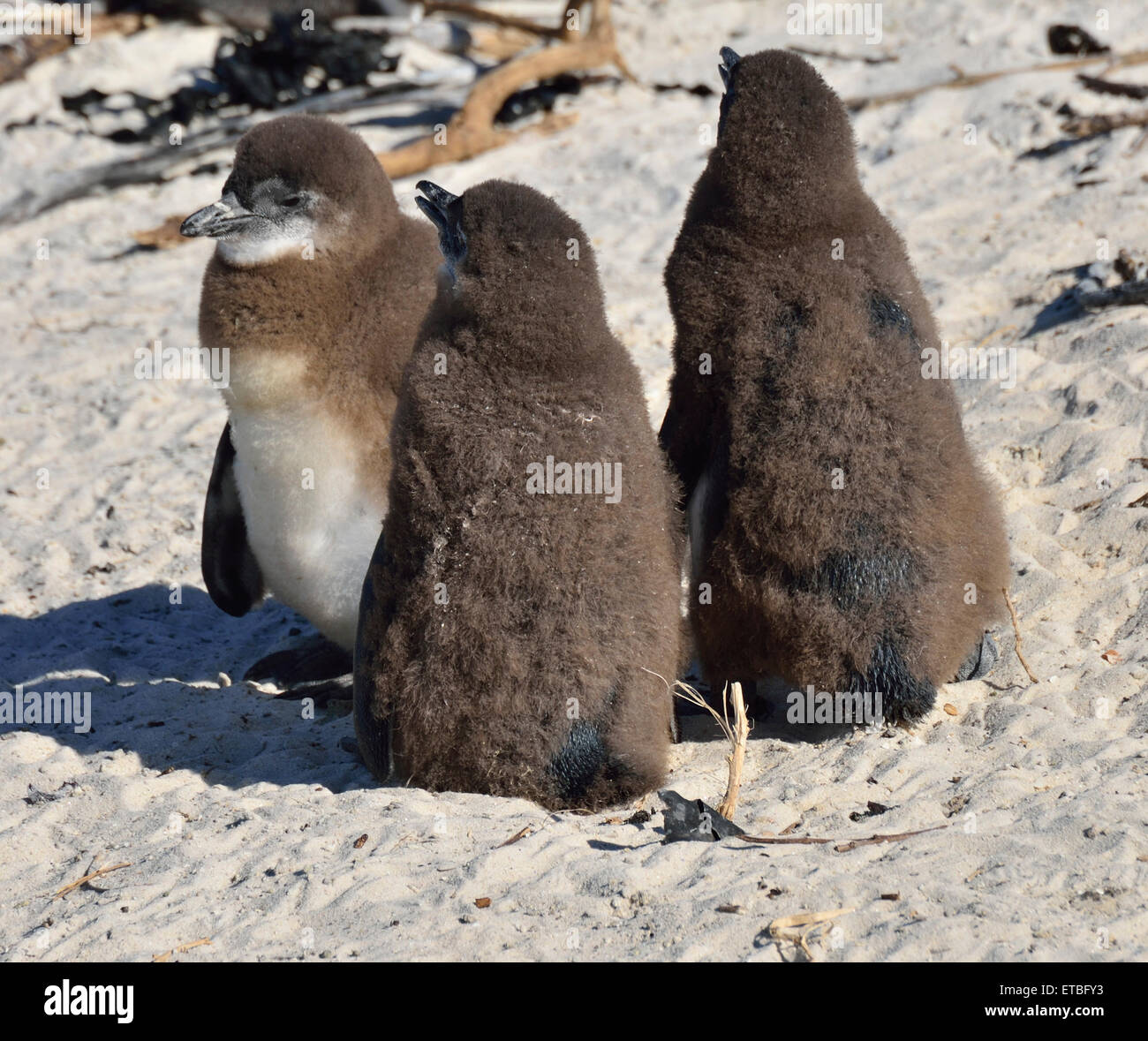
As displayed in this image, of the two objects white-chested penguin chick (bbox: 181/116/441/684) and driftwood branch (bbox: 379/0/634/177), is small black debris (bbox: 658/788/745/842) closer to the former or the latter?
white-chested penguin chick (bbox: 181/116/441/684)

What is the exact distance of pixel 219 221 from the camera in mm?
4672

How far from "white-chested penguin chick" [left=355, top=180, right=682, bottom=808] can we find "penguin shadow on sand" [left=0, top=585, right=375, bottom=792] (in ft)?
1.79

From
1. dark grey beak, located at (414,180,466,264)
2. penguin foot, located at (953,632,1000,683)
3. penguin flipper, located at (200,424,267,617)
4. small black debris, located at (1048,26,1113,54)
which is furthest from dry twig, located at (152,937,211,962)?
small black debris, located at (1048,26,1113,54)

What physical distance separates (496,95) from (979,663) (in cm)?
705

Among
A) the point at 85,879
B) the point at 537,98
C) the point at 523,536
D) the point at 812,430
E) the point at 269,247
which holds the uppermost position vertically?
the point at 537,98

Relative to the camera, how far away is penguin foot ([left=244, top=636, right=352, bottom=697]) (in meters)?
Result: 5.21

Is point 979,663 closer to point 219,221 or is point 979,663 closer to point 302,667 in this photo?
point 302,667

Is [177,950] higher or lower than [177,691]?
higher

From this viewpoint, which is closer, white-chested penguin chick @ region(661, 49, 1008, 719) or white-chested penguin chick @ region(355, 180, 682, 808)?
white-chested penguin chick @ region(355, 180, 682, 808)

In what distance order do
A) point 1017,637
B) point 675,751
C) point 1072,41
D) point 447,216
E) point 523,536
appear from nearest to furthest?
point 523,536
point 447,216
point 675,751
point 1017,637
point 1072,41

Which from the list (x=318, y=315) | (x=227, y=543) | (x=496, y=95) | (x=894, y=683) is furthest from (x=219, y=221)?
(x=496, y=95)

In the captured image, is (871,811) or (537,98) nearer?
(871,811)

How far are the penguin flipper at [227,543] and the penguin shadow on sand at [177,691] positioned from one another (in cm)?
35
